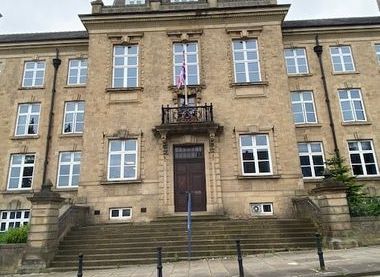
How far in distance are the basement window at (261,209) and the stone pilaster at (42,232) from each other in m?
9.13

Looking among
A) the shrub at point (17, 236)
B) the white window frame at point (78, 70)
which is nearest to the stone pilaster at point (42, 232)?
the shrub at point (17, 236)

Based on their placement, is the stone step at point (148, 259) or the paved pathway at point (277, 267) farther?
the stone step at point (148, 259)

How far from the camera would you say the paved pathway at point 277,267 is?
8.21 metres

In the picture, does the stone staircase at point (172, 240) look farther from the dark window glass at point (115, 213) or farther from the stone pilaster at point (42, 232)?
the dark window glass at point (115, 213)

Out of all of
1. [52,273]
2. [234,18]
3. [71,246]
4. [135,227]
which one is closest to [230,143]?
[135,227]

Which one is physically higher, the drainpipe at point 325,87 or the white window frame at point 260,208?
the drainpipe at point 325,87

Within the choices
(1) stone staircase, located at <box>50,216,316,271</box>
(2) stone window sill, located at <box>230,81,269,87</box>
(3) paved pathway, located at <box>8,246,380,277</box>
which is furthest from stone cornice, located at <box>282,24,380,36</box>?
(3) paved pathway, located at <box>8,246,380,277</box>

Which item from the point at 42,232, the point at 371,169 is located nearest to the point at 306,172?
the point at 371,169

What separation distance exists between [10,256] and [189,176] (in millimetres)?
8679

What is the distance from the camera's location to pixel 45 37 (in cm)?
2327

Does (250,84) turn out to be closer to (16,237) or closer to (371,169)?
(371,169)

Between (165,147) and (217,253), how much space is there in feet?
21.8

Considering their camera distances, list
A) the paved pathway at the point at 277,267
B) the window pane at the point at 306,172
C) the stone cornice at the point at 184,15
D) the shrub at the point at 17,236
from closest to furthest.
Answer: the paved pathway at the point at 277,267 → the shrub at the point at 17,236 → the window pane at the point at 306,172 → the stone cornice at the point at 184,15

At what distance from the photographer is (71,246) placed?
12602 mm
